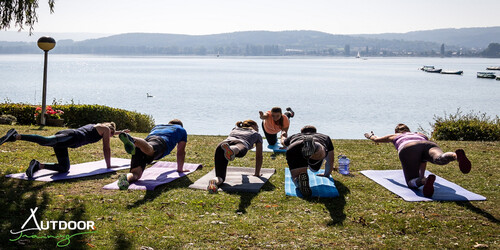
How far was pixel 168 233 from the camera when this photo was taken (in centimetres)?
594

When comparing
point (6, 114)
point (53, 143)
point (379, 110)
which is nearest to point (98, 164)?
point (53, 143)

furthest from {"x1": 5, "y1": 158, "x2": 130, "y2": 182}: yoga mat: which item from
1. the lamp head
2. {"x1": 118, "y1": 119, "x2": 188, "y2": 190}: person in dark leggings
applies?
the lamp head

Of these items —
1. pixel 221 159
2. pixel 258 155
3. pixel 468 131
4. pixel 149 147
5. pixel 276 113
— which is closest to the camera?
pixel 149 147

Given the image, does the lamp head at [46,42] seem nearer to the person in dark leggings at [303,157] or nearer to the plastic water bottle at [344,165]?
the plastic water bottle at [344,165]

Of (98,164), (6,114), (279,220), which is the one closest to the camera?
(279,220)

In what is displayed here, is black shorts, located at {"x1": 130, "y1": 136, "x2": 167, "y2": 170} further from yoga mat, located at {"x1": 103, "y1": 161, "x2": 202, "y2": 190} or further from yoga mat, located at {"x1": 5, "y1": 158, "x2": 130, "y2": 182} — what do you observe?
yoga mat, located at {"x1": 5, "y1": 158, "x2": 130, "y2": 182}

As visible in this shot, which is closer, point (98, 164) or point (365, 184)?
point (365, 184)

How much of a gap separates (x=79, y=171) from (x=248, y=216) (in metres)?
4.37

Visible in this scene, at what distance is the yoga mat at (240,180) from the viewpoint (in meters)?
8.10

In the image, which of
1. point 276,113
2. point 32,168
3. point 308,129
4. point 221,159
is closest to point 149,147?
point 221,159

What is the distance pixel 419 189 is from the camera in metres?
8.13

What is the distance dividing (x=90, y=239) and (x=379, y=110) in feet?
166

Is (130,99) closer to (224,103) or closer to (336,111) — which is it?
(224,103)

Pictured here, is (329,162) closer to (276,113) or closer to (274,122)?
(276,113)
